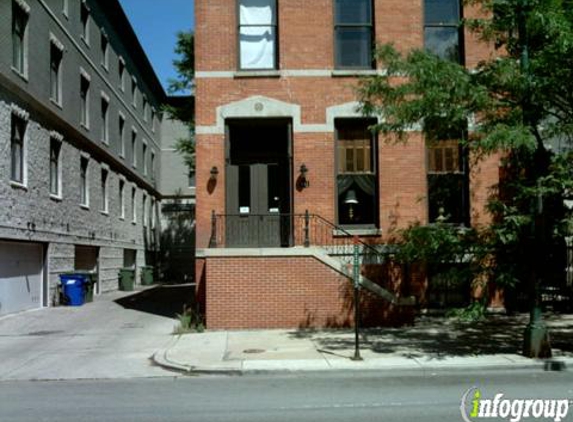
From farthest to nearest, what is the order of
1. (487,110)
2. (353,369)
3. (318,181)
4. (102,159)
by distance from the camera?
(102,159)
(318,181)
(487,110)
(353,369)

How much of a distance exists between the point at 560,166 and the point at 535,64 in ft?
5.64

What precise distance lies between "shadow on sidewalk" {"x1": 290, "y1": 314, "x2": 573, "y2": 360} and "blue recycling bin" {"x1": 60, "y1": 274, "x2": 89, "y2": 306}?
10.3 m

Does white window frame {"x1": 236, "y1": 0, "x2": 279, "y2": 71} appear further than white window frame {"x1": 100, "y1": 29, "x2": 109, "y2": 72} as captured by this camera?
No

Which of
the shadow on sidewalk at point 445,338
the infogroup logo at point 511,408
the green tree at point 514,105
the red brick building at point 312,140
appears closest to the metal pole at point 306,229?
the red brick building at point 312,140

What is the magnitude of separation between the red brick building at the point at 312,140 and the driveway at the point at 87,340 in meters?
2.50

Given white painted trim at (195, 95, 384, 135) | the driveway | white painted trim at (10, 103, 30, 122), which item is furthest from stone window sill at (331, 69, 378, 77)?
white painted trim at (10, 103, 30, 122)

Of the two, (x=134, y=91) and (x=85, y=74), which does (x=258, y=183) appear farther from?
Answer: (x=134, y=91)

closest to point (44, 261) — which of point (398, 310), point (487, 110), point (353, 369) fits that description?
point (398, 310)

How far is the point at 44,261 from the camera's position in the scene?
21.4 metres

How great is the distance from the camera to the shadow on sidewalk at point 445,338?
39.0ft

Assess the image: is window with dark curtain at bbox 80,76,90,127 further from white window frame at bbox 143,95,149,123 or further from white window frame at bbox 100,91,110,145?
white window frame at bbox 143,95,149,123

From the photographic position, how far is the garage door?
60.4 feet

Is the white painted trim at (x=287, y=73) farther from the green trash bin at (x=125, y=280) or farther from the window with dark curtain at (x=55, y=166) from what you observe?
→ the green trash bin at (x=125, y=280)

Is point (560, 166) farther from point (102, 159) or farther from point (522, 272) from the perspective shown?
point (102, 159)
